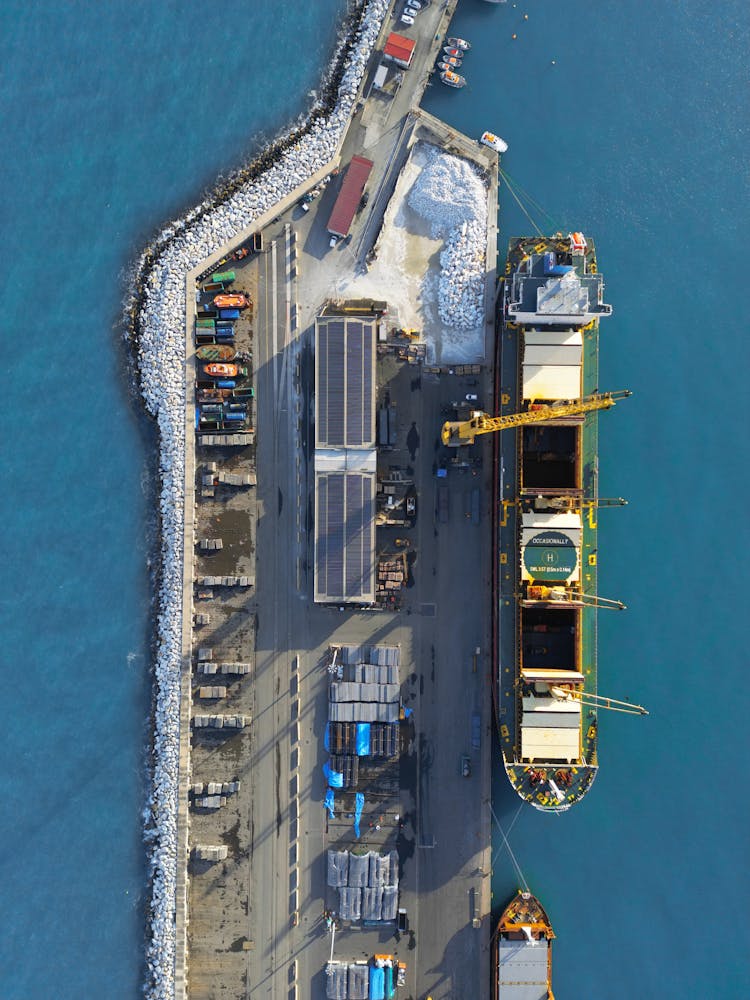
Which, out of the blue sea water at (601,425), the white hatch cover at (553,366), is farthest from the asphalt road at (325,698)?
the white hatch cover at (553,366)

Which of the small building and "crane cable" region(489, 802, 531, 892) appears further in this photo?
"crane cable" region(489, 802, 531, 892)

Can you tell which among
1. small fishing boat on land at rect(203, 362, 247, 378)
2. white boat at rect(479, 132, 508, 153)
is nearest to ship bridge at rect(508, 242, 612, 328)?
white boat at rect(479, 132, 508, 153)

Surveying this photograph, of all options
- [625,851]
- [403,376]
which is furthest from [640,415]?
[625,851]

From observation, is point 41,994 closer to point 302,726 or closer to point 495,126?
point 302,726

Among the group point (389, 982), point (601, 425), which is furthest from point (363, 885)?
point (601, 425)

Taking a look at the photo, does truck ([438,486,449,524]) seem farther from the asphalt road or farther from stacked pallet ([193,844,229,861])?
stacked pallet ([193,844,229,861])

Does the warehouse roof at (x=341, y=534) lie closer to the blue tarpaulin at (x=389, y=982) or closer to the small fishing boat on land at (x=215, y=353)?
the small fishing boat on land at (x=215, y=353)

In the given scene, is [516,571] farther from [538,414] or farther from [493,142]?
[493,142]
